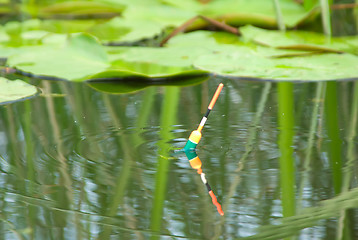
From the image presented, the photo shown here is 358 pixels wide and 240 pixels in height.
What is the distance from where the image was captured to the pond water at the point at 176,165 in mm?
976

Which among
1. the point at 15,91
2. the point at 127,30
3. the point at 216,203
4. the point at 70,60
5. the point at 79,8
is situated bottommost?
the point at 216,203

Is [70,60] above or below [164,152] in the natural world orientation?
above

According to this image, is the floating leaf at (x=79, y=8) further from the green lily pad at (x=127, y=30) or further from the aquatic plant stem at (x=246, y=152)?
the aquatic plant stem at (x=246, y=152)

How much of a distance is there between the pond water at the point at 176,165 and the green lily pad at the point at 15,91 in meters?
0.04

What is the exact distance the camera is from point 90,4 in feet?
11.8

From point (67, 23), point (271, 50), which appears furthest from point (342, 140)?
point (67, 23)

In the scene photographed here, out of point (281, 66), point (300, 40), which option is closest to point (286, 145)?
point (281, 66)

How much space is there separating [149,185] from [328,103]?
0.83 m

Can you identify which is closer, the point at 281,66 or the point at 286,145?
the point at 286,145

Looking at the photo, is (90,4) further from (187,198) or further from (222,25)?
(187,198)

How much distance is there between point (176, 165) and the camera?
1271 mm

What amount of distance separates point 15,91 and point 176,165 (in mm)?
816

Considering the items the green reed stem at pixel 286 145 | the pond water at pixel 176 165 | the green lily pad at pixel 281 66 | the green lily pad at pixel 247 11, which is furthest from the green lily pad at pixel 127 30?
the green reed stem at pixel 286 145

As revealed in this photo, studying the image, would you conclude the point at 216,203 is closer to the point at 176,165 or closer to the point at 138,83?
the point at 176,165
